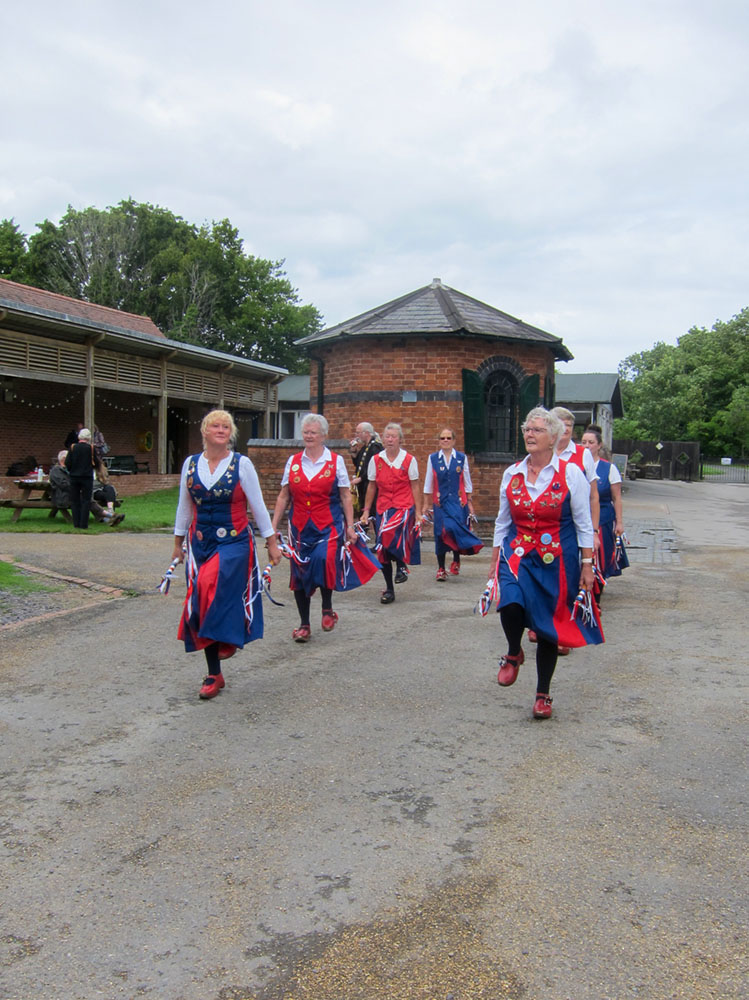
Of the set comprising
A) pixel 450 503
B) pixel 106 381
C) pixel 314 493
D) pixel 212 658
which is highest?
pixel 106 381

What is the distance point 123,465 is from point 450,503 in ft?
61.7

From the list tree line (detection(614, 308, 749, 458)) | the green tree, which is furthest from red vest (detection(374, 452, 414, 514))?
tree line (detection(614, 308, 749, 458))

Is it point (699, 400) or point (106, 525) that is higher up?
point (699, 400)

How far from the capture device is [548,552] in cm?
498

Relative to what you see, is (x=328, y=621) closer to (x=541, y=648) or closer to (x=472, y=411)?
(x=541, y=648)

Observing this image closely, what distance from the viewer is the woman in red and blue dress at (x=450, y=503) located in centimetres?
1031

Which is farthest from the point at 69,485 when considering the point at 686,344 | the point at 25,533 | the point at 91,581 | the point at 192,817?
the point at 686,344

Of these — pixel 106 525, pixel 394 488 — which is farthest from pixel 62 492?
pixel 394 488

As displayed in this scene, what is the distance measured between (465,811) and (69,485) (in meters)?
12.5

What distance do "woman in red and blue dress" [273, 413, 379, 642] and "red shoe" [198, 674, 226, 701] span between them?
1.50 m

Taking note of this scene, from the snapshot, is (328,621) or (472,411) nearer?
(328,621)

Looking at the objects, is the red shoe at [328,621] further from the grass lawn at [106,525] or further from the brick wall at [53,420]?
the brick wall at [53,420]

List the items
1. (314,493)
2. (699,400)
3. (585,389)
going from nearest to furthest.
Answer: (314,493), (585,389), (699,400)

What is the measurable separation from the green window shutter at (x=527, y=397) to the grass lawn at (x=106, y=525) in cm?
633
